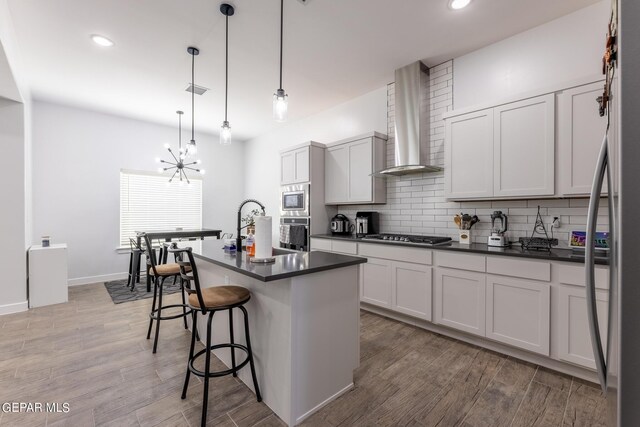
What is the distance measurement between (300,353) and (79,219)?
17.0 ft

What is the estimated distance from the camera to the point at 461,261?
104 inches

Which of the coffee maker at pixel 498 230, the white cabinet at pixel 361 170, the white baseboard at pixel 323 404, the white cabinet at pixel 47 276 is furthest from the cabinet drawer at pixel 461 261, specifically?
the white cabinet at pixel 47 276

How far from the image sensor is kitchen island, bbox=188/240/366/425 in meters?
1.67

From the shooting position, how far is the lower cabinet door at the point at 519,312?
2.21 m

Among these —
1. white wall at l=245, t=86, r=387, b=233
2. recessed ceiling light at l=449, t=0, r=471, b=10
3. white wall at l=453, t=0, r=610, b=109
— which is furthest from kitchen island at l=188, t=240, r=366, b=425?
white wall at l=245, t=86, r=387, b=233

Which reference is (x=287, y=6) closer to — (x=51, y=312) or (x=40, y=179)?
(x=51, y=312)

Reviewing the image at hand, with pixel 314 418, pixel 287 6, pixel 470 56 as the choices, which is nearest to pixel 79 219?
pixel 287 6

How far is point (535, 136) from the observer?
8.14 feet

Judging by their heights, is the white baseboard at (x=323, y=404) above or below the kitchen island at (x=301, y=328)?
below

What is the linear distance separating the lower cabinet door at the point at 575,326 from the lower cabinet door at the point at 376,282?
4.95 ft

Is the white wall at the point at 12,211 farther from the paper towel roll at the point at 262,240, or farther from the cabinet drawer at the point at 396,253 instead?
the cabinet drawer at the point at 396,253

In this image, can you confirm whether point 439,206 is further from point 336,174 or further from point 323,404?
point 323,404

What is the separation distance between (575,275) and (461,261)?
0.80 metres

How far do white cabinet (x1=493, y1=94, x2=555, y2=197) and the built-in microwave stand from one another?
247 centimetres
